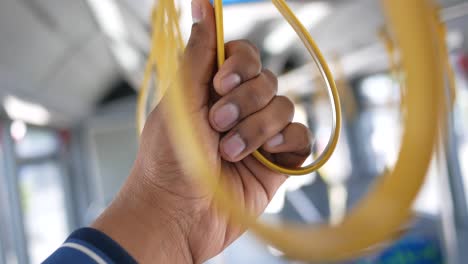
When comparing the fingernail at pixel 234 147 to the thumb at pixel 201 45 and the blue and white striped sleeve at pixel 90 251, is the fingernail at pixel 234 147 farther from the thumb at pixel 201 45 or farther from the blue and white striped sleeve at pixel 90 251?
the blue and white striped sleeve at pixel 90 251

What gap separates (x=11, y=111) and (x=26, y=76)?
337 mm

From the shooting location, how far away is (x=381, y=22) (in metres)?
4.24

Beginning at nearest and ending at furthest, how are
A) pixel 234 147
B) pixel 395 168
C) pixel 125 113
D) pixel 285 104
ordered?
pixel 395 168 → pixel 234 147 → pixel 285 104 → pixel 125 113

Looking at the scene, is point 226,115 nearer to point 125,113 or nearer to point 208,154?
point 208,154

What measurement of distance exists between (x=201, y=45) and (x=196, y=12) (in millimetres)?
48

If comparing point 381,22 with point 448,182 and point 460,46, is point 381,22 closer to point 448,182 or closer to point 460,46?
point 460,46

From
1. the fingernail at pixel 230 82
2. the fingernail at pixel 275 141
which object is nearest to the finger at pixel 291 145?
the fingernail at pixel 275 141

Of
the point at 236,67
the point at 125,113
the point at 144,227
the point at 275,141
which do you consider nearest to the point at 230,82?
the point at 236,67

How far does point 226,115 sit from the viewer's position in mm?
689

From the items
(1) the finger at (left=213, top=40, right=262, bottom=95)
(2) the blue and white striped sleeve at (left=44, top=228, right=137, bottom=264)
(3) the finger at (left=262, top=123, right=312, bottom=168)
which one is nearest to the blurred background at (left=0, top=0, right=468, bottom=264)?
(3) the finger at (left=262, top=123, right=312, bottom=168)

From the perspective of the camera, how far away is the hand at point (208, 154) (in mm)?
695

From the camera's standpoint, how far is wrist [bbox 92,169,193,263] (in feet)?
2.68

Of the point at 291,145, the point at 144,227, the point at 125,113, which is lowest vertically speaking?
the point at 144,227

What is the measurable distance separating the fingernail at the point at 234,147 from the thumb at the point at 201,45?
0.40ft
